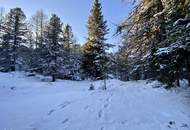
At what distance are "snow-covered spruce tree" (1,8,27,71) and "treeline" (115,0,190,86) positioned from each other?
31140 mm

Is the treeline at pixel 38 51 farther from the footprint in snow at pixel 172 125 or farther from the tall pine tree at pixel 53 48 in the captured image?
the footprint in snow at pixel 172 125

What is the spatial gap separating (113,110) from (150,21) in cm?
372

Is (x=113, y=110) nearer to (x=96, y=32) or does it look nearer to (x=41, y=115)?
(x=41, y=115)

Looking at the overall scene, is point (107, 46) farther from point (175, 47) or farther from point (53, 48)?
point (175, 47)

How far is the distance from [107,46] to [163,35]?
865 inches

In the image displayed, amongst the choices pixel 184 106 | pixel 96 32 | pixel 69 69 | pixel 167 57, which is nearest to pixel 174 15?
pixel 167 57

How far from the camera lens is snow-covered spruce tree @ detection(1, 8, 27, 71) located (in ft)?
128

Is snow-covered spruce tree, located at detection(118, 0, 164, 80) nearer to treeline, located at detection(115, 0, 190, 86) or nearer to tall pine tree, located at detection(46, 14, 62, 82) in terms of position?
treeline, located at detection(115, 0, 190, 86)

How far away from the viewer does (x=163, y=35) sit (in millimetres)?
8695

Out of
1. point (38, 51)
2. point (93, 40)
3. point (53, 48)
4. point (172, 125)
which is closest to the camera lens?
point (172, 125)

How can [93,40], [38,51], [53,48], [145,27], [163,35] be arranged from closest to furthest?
[163,35], [145,27], [93,40], [53,48], [38,51]

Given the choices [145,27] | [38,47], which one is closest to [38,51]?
[38,47]

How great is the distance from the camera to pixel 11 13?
1601 inches

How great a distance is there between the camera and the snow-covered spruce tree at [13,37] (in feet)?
128
